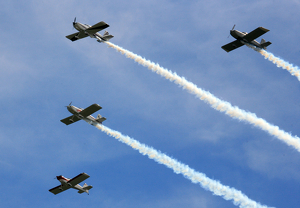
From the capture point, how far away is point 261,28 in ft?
176

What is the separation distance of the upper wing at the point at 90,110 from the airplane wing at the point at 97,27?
12081mm

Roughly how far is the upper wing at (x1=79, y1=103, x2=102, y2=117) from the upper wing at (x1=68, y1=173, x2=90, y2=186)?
9.40 m

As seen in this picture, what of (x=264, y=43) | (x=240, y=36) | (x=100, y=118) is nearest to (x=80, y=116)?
(x=100, y=118)

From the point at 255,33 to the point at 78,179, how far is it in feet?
117

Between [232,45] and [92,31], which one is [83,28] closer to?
[92,31]

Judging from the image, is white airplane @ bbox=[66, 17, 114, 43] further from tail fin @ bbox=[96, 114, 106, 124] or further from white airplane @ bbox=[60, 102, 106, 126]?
tail fin @ bbox=[96, 114, 106, 124]

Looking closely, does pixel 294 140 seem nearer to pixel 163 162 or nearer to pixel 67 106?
pixel 163 162

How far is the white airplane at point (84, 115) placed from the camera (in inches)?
2158

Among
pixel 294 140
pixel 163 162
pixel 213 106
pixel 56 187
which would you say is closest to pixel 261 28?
pixel 213 106

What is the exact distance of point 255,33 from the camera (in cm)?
5456

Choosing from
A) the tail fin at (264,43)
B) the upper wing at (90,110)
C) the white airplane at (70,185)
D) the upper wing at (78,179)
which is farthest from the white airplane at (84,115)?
the tail fin at (264,43)

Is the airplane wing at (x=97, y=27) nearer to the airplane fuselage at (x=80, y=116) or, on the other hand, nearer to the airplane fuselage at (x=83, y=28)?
the airplane fuselage at (x=83, y=28)

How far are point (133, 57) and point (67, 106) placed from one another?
42.4ft

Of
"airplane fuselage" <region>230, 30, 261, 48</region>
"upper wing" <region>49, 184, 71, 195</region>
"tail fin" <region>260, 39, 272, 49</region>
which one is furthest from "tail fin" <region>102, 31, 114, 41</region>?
"upper wing" <region>49, 184, 71, 195</region>
